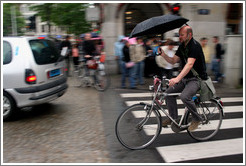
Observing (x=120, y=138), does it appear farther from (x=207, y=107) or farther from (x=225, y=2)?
(x=225, y=2)

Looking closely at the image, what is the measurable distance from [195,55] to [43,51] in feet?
10.2

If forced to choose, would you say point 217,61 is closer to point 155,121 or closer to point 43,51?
point 155,121

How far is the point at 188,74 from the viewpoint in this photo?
3621 mm

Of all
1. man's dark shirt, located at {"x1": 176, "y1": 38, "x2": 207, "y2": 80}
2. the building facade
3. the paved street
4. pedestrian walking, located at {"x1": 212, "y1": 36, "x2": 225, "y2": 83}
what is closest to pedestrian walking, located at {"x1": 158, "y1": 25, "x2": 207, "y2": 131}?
man's dark shirt, located at {"x1": 176, "y1": 38, "x2": 207, "y2": 80}

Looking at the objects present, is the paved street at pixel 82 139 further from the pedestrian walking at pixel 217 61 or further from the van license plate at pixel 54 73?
the pedestrian walking at pixel 217 61

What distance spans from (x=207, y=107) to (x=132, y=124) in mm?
1307

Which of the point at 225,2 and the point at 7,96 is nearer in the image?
the point at 7,96

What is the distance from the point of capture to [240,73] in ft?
27.4

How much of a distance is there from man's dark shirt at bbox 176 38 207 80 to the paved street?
45.1 inches

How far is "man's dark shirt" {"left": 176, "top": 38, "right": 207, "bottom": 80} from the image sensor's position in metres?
3.35

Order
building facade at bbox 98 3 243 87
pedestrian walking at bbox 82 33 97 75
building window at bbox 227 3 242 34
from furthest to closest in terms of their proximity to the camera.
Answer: building window at bbox 227 3 242 34 → building facade at bbox 98 3 243 87 → pedestrian walking at bbox 82 33 97 75

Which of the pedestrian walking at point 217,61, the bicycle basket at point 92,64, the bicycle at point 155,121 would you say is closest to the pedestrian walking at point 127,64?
the bicycle basket at point 92,64

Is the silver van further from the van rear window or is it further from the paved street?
the paved street

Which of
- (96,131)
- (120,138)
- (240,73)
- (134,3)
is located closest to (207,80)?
(120,138)
